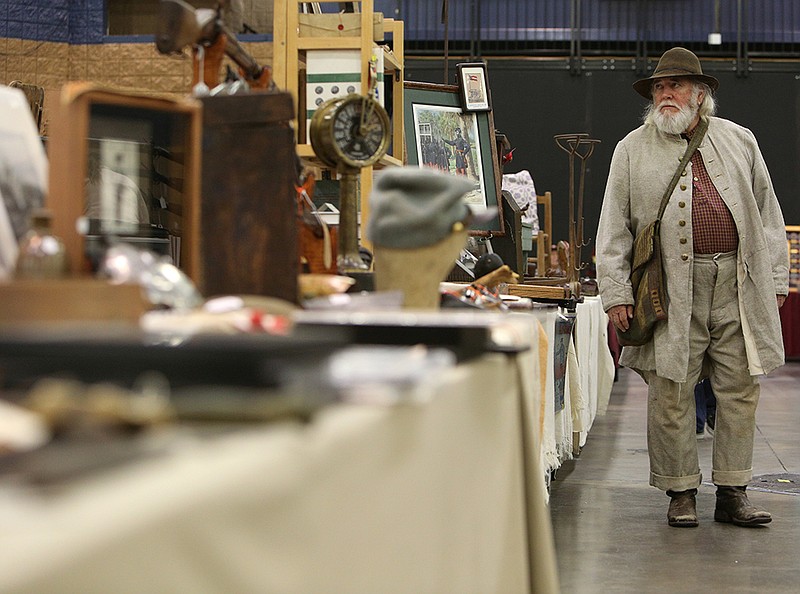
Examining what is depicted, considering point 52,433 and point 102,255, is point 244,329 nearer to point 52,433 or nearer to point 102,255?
point 102,255

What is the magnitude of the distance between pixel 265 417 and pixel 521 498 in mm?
786

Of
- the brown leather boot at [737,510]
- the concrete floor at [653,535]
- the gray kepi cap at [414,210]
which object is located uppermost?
the gray kepi cap at [414,210]

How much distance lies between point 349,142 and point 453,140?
2.74 meters

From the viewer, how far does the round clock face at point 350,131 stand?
213 cm

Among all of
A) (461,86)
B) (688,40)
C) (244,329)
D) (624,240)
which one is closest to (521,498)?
(244,329)

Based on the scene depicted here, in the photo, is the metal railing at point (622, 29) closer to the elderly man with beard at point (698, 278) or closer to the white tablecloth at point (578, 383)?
the white tablecloth at point (578, 383)

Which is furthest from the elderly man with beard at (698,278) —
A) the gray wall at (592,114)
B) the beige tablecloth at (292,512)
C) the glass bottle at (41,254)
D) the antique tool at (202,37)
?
the gray wall at (592,114)

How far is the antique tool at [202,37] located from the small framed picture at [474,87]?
10.4ft

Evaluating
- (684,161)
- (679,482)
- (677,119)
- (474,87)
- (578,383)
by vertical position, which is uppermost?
(474,87)

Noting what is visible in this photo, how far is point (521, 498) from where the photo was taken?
1346mm

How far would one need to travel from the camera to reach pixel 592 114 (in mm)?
13703

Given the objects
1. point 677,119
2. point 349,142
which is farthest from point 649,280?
point 349,142

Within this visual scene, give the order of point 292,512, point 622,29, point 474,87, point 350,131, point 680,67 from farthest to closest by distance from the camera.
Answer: point 622,29
point 474,87
point 680,67
point 350,131
point 292,512

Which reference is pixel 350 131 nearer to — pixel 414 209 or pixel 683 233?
pixel 414 209
